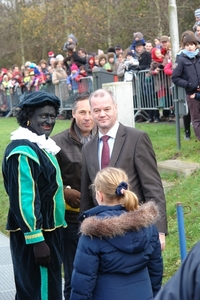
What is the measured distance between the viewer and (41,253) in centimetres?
449

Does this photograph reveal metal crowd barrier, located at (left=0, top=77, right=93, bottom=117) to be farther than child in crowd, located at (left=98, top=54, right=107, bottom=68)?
Yes

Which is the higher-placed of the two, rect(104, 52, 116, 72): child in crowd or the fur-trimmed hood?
rect(104, 52, 116, 72): child in crowd

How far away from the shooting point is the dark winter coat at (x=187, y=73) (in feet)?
33.3

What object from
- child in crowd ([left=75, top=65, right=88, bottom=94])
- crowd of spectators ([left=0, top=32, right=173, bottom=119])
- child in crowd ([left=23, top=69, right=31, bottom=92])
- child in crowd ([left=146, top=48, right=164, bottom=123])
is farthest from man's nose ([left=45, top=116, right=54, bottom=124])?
child in crowd ([left=23, top=69, right=31, bottom=92])

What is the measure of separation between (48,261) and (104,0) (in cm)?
2912

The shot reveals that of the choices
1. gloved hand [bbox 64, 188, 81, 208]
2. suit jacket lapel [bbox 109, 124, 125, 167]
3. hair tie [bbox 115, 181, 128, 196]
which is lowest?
gloved hand [bbox 64, 188, 81, 208]

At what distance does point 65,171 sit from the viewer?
5.25 meters

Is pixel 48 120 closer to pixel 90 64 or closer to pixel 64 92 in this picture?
pixel 90 64

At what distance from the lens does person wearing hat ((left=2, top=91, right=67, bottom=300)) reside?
447 centimetres

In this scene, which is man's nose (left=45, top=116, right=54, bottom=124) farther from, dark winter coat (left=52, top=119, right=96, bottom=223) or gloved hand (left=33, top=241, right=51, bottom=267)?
gloved hand (left=33, top=241, right=51, bottom=267)

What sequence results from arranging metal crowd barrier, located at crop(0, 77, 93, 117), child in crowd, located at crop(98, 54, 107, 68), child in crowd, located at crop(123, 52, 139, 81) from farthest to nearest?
1. metal crowd barrier, located at crop(0, 77, 93, 117)
2. child in crowd, located at crop(98, 54, 107, 68)
3. child in crowd, located at crop(123, 52, 139, 81)

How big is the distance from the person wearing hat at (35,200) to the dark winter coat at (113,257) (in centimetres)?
71

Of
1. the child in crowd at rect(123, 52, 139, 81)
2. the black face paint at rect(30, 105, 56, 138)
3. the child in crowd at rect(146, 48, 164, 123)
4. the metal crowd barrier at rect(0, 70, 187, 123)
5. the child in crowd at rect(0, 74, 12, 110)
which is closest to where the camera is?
the black face paint at rect(30, 105, 56, 138)

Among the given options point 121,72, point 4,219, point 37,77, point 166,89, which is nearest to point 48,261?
point 4,219
